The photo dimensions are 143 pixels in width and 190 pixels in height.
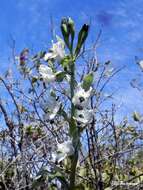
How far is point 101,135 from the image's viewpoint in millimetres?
3486

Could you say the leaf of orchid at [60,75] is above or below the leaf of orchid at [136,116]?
below

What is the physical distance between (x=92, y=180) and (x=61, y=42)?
1160mm

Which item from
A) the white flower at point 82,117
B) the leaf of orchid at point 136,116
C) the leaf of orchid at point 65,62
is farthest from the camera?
the leaf of orchid at point 136,116

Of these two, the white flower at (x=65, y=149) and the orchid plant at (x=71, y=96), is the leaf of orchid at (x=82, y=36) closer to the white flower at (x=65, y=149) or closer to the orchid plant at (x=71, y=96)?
the orchid plant at (x=71, y=96)

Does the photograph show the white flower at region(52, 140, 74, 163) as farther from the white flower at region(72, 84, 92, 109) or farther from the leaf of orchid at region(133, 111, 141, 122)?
the leaf of orchid at region(133, 111, 141, 122)

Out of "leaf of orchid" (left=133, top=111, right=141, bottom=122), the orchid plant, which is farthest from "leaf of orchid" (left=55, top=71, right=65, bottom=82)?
"leaf of orchid" (left=133, top=111, right=141, bottom=122)

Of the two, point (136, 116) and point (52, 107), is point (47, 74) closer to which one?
point (52, 107)

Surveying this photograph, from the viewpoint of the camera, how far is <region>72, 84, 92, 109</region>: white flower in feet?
5.97

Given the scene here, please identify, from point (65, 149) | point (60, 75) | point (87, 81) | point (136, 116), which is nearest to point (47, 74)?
point (60, 75)

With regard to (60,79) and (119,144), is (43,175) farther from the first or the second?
(119,144)

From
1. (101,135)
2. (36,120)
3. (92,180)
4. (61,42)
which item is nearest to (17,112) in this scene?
(36,120)

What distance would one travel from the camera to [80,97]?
182cm

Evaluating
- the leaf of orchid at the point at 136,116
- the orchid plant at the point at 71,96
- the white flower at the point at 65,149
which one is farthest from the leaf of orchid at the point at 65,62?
the leaf of orchid at the point at 136,116

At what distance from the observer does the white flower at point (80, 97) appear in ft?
5.97
